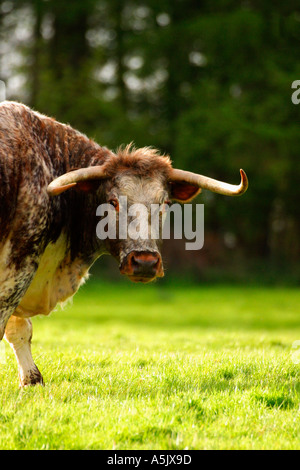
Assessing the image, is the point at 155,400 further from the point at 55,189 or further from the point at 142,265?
the point at 55,189

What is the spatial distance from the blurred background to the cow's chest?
2059 centimetres

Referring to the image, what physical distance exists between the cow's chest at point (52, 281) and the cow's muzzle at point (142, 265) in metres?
0.78

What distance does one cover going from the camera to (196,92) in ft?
96.9

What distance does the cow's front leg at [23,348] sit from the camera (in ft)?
20.0

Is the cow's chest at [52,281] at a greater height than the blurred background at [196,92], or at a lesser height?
lesser

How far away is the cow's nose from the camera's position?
18.8 ft

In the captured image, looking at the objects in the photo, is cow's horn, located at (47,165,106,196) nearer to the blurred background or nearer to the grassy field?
the grassy field

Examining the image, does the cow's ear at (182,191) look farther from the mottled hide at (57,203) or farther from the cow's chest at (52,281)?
the cow's chest at (52,281)

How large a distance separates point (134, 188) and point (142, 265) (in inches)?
32.0

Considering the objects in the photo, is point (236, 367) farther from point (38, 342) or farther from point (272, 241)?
point (272, 241)

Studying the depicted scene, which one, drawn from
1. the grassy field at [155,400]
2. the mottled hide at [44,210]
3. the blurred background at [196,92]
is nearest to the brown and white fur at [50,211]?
the mottled hide at [44,210]

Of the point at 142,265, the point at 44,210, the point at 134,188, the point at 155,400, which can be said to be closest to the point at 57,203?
Answer: the point at 44,210

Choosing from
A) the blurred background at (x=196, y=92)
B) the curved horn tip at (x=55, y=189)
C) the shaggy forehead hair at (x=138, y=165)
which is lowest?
the curved horn tip at (x=55, y=189)

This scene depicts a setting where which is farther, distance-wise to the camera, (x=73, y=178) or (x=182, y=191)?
(x=182, y=191)
